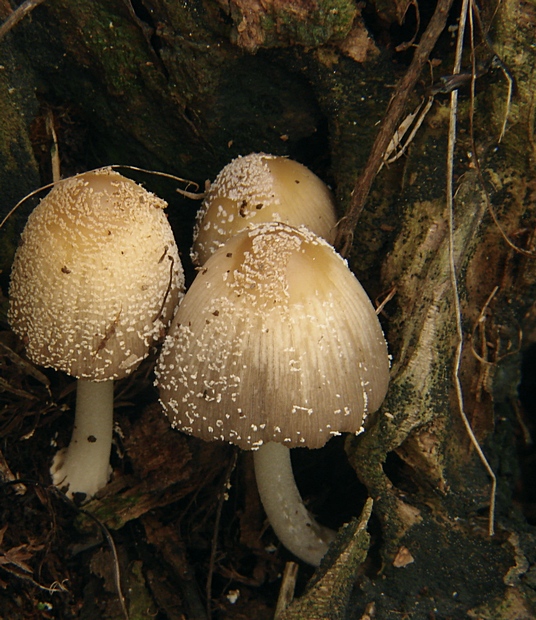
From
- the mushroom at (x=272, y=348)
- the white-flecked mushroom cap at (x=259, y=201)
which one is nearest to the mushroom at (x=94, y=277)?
the mushroom at (x=272, y=348)

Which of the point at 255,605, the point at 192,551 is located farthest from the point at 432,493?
the point at 192,551

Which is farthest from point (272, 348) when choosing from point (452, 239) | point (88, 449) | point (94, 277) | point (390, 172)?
point (88, 449)

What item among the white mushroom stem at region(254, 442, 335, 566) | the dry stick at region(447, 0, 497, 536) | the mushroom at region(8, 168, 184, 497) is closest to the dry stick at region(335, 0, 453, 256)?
the dry stick at region(447, 0, 497, 536)

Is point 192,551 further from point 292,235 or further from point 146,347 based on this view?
point 292,235

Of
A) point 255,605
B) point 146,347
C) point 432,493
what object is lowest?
point 255,605

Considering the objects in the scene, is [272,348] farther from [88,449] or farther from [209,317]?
[88,449]

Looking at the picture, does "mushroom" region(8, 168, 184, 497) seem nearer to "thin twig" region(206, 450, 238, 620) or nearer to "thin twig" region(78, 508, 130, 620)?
"thin twig" region(78, 508, 130, 620)
